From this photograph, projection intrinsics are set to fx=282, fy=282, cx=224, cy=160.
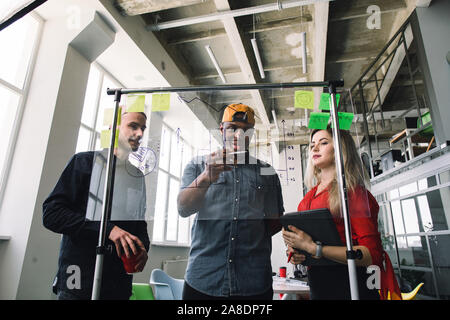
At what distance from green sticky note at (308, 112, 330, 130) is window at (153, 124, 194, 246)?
0.61 m

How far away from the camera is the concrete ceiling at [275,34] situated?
3506 mm

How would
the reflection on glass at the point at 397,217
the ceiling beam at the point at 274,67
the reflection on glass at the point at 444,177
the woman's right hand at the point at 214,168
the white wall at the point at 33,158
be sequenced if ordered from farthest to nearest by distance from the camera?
the ceiling beam at the point at 274,67
the reflection on glass at the point at 397,217
the reflection on glass at the point at 444,177
the white wall at the point at 33,158
the woman's right hand at the point at 214,168

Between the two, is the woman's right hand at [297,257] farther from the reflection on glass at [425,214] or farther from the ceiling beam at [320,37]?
the ceiling beam at [320,37]

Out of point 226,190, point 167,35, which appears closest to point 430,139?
point 226,190

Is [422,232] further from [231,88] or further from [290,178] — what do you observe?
[231,88]

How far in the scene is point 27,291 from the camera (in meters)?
2.38

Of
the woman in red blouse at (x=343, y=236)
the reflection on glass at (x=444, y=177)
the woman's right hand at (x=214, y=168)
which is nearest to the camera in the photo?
the woman in red blouse at (x=343, y=236)

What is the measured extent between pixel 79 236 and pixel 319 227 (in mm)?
1012

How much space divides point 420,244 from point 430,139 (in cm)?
116

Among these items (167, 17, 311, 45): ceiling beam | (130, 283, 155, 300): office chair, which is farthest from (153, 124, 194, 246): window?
(167, 17, 311, 45): ceiling beam

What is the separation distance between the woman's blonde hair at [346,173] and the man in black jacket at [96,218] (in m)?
0.82

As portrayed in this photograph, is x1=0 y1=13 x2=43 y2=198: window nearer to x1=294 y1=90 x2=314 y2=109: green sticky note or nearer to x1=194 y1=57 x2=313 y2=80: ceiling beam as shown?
x1=194 y1=57 x2=313 y2=80: ceiling beam

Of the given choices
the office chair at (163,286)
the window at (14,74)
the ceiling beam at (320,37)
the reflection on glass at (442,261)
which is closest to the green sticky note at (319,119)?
the office chair at (163,286)

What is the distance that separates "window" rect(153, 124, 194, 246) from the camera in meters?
1.33
